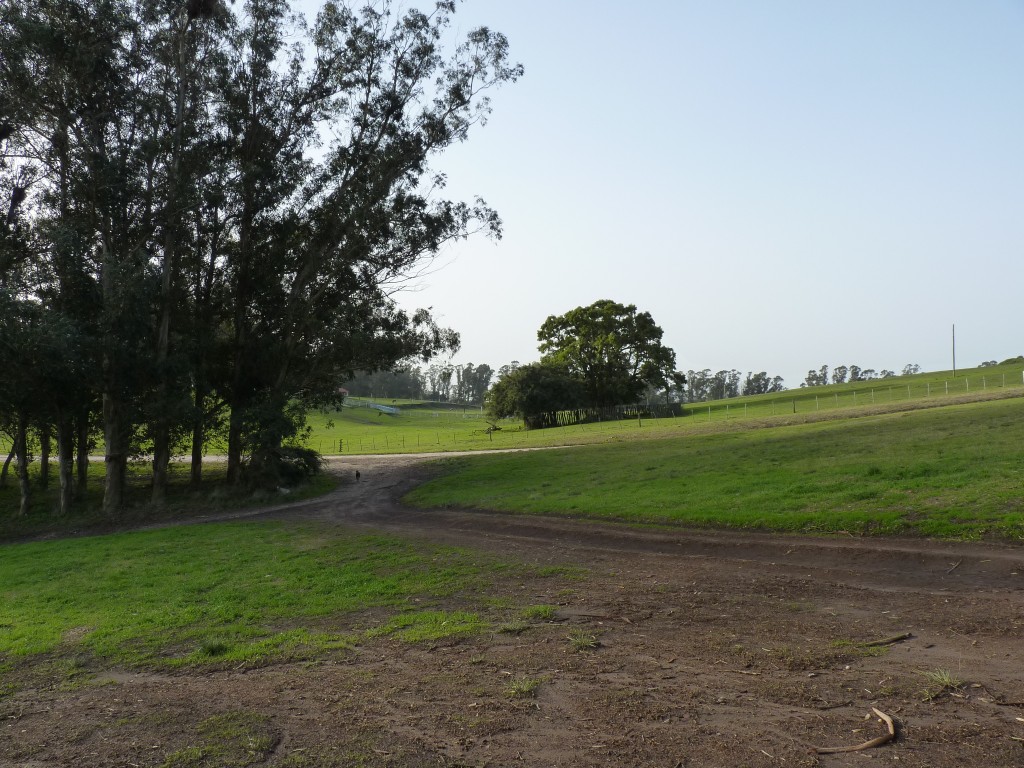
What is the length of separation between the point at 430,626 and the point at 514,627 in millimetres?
1234

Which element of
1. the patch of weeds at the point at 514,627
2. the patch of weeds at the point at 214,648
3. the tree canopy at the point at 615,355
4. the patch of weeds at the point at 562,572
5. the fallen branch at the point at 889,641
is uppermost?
the tree canopy at the point at 615,355

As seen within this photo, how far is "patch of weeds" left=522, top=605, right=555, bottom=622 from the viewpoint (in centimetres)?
957

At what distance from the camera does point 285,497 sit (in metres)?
30.7

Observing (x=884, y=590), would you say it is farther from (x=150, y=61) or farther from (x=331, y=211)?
(x=150, y=61)

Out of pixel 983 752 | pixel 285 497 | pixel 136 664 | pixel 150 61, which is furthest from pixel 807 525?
pixel 150 61

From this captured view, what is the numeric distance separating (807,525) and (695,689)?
9158 mm

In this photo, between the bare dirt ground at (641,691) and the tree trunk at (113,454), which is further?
the tree trunk at (113,454)

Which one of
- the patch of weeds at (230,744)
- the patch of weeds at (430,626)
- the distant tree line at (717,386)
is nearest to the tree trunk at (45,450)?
the patch of weeds at (430,626)

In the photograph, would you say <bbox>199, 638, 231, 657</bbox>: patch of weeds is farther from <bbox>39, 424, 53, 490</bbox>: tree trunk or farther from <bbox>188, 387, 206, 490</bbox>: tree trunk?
<bbox>39, 424, 53, 490</bbox>: tree trunk

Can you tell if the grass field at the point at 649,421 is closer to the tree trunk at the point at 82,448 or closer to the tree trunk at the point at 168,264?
the tree trunk at the point at 168,264

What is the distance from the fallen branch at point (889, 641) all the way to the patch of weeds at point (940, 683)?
1.04m

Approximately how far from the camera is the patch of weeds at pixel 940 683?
19.7ft

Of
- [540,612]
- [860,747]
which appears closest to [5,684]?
[540,612]

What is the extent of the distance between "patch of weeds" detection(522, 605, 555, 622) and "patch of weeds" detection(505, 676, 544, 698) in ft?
7.88
